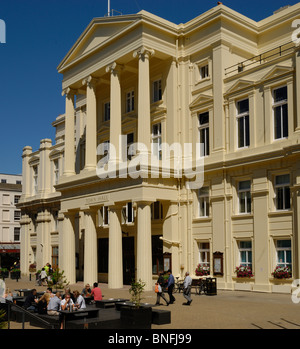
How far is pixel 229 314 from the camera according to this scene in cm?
1964

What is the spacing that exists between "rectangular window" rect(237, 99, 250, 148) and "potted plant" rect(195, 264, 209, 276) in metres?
7.91

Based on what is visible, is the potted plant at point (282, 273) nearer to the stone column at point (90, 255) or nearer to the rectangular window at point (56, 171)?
the stone column at point (90, 255)

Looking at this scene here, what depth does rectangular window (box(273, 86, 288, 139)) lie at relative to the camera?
2801cm

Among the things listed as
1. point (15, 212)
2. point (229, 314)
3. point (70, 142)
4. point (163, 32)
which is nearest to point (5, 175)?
point (15, 212)

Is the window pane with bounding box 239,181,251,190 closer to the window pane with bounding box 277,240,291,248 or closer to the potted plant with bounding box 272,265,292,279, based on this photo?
the window pane with bounding box 277,240,291,248

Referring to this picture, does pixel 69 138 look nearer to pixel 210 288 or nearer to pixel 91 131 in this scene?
pixel 91 131

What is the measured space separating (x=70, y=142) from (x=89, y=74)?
228 inches

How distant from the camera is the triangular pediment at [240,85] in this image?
29727mm

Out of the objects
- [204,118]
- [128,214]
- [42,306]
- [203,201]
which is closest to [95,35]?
[204,118]

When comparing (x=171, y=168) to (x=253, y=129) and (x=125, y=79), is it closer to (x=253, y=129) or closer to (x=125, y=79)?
(x=253, y=129)

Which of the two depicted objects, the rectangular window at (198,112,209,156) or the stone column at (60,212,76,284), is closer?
the rectangular window at (198,112,209,156)

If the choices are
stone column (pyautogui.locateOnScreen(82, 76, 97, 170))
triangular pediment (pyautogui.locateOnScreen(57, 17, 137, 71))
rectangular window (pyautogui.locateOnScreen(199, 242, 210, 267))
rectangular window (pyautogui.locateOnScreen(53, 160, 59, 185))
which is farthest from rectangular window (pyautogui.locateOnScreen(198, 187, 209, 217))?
rectangular window (pyautogui.locateOnScreen(53, 160, 59, 185))

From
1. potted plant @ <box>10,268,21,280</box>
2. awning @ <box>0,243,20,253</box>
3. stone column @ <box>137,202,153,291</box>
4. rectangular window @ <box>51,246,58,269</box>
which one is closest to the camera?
stone column @ <box>137,202,153,291</box>

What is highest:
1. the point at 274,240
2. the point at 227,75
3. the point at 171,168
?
the point at 227,75
